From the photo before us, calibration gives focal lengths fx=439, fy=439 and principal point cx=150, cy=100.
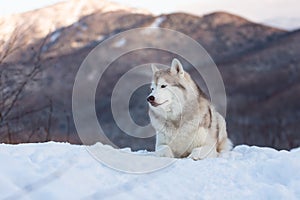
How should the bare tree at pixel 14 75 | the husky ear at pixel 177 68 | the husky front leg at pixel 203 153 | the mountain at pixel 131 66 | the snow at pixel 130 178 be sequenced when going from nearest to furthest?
the snow at pixel 130 178, the husky front leg at pixel 203 153, the husky ear at pixel 177 68, the bare tree at pixel 14 75, the mountain at pixel 131 66

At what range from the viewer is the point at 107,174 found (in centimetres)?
445

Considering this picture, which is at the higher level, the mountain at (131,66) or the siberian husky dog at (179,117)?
the siberian husky dog at (179,117)

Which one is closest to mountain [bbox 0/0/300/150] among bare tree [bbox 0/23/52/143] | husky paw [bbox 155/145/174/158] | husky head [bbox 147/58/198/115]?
bare tree [bbox 0/23/52/143]

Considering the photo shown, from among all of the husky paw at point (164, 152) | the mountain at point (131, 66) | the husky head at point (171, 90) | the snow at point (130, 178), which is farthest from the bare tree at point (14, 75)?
the snow at point (130, 178)

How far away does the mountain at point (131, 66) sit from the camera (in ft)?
29.6

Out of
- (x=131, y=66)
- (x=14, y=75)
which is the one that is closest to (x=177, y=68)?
(x=14, y=75)

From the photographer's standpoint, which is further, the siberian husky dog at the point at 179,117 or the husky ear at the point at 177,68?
the husky ear at the point at 177,68

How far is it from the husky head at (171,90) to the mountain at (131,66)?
272 cm

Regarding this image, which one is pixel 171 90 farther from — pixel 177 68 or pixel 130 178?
pixel 130 178

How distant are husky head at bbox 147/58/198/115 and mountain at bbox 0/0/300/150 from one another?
2.72 metres

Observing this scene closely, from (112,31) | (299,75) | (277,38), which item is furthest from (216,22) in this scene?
(299,75)

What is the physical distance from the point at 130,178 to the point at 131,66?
4593 centimetres

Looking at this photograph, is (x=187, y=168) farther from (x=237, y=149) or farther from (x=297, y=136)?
(x=297, y=136)

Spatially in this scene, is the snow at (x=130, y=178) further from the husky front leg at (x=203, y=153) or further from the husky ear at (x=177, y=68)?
the husky ear at (x=177, y=68)
